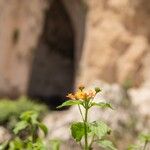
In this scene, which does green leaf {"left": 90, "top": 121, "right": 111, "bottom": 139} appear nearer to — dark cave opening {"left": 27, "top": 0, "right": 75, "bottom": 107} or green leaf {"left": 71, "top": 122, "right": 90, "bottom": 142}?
green leaf {"left": 71, "top": 122, "right": 90, "bottom": 142}

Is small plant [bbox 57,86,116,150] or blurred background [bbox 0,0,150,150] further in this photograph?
blurred background [bbox 0,0,150,150]

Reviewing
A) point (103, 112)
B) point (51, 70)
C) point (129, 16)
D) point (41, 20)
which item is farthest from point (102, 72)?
point (103, 112)

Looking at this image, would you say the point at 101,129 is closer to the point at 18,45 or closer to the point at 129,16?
the point at 129,16

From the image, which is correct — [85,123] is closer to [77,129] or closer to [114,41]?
[77,129]

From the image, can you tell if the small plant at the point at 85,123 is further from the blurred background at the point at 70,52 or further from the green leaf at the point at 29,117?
the blurred background at the point at 70,52

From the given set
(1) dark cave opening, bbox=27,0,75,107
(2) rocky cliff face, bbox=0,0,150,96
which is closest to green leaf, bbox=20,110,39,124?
(2) rocky cliff face, bbox=0,0,150,96

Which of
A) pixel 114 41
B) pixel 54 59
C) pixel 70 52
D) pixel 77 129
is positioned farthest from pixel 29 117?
pixel 70 52

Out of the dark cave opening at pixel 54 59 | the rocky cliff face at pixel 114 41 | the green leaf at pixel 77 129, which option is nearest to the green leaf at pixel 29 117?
the green leaf at pixel 77 129
